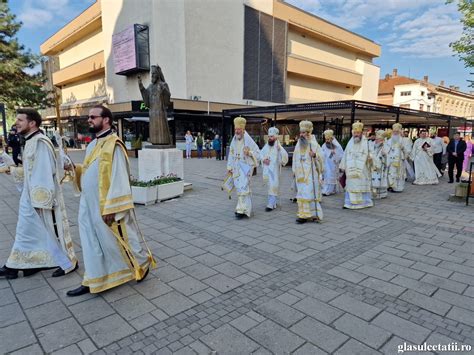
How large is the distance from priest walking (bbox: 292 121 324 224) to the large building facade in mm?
17113

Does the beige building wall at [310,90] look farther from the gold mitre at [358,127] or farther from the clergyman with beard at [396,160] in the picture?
the gold mitre at [358,127]

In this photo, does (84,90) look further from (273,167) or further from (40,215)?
(40,215)

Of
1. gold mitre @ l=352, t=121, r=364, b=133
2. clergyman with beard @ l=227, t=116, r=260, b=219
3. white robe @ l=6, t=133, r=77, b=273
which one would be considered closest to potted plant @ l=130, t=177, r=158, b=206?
clergyman with beard @ l=227, t=116, r=260, b=219

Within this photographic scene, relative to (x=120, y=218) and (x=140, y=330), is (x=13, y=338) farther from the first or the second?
(x=120, y=218)

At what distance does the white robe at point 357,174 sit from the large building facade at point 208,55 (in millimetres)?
16688

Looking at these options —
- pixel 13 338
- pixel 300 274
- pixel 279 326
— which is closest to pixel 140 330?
pixel 13 338

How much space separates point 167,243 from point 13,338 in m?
2.45

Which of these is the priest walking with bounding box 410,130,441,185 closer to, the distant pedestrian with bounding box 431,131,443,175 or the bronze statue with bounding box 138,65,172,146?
the distant pedestrian with bounding box 431,131,443,175

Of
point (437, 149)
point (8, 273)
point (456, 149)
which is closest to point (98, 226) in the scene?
point (8, 273)

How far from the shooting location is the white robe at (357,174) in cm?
725

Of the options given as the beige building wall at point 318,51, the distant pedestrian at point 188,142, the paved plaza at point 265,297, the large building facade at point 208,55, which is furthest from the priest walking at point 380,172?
the beige building wall at point 318,51

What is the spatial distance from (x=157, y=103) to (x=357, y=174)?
548 cm

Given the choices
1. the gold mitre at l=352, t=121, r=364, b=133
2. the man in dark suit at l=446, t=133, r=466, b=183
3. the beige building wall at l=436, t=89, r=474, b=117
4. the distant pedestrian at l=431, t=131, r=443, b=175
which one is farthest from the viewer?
the beige building wall at l=436, t=89, r=474, b=117

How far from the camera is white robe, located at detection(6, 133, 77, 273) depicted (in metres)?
3.50
